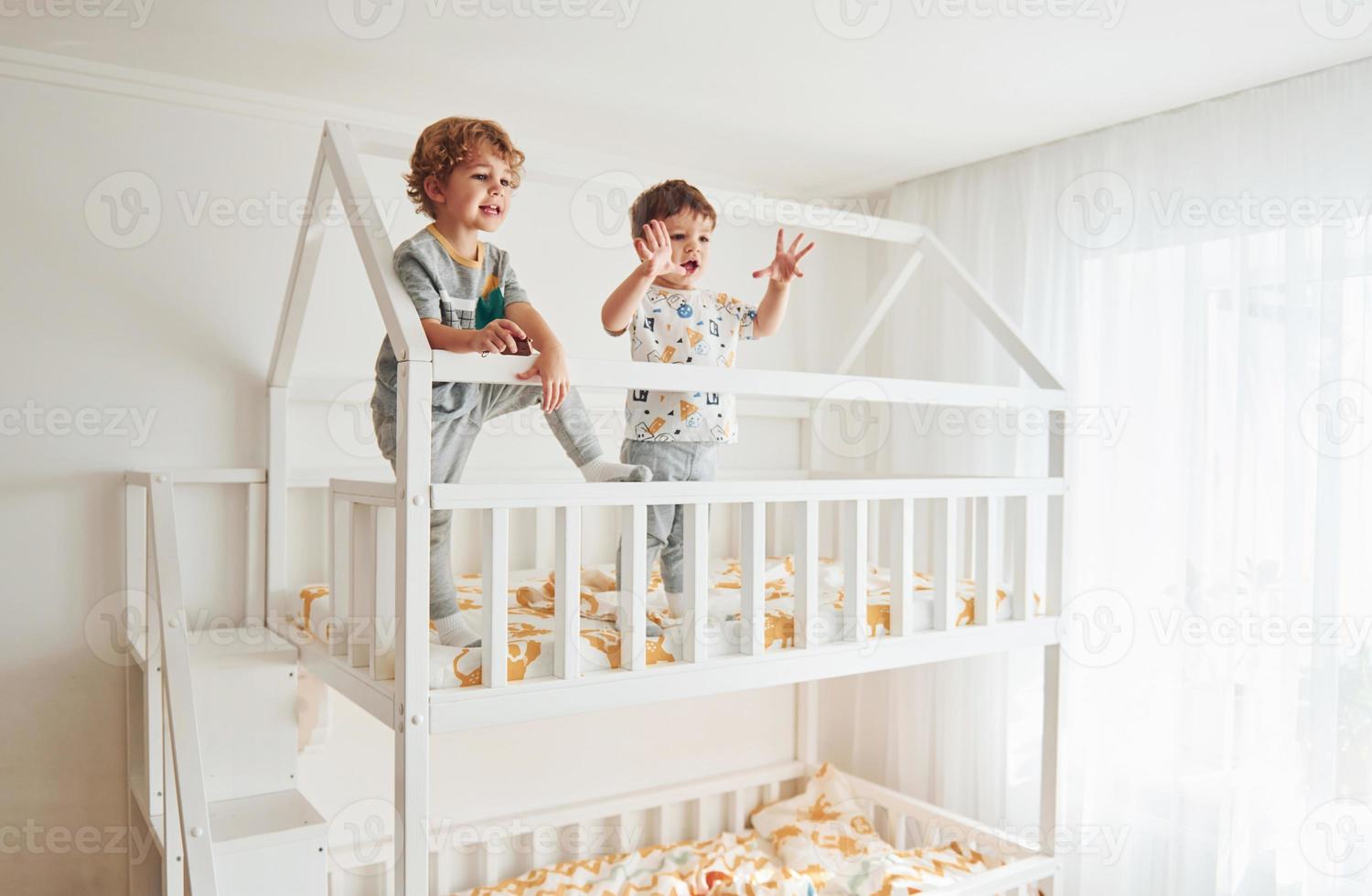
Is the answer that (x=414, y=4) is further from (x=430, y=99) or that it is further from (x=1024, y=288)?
(x=1024, y=288)

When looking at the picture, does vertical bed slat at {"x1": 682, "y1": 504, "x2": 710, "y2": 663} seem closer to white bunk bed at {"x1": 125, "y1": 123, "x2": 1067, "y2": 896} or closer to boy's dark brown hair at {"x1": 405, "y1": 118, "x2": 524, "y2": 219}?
white bunk bed at {"x1": 125, "y1": 123, "x2": 1067, "y2": 896}

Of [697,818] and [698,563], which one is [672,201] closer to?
[698,563]

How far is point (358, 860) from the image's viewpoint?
2580 mm

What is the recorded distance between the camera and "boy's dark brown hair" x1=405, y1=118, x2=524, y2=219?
5.67 feet

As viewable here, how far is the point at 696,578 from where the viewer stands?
1.84 meters

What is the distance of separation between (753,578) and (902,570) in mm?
411

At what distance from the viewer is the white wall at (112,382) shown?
87.9 inches

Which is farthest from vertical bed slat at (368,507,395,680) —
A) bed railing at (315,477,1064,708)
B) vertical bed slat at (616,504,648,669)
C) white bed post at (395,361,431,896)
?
vertical bed slat at (616,504,648,669)

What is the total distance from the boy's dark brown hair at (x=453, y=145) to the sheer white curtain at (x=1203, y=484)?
1.61 metres

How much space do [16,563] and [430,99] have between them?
1.43 meters

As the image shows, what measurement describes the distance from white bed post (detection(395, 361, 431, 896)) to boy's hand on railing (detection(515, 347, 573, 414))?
0.55 feet

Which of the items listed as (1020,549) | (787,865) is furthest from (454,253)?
(787,865)

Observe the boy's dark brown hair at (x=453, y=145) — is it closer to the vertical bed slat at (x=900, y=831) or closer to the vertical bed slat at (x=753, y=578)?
the vertical bed slat at (x=753, y=578)

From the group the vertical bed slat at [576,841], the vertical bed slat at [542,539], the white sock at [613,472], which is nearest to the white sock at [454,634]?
the white sock at [613,472]
